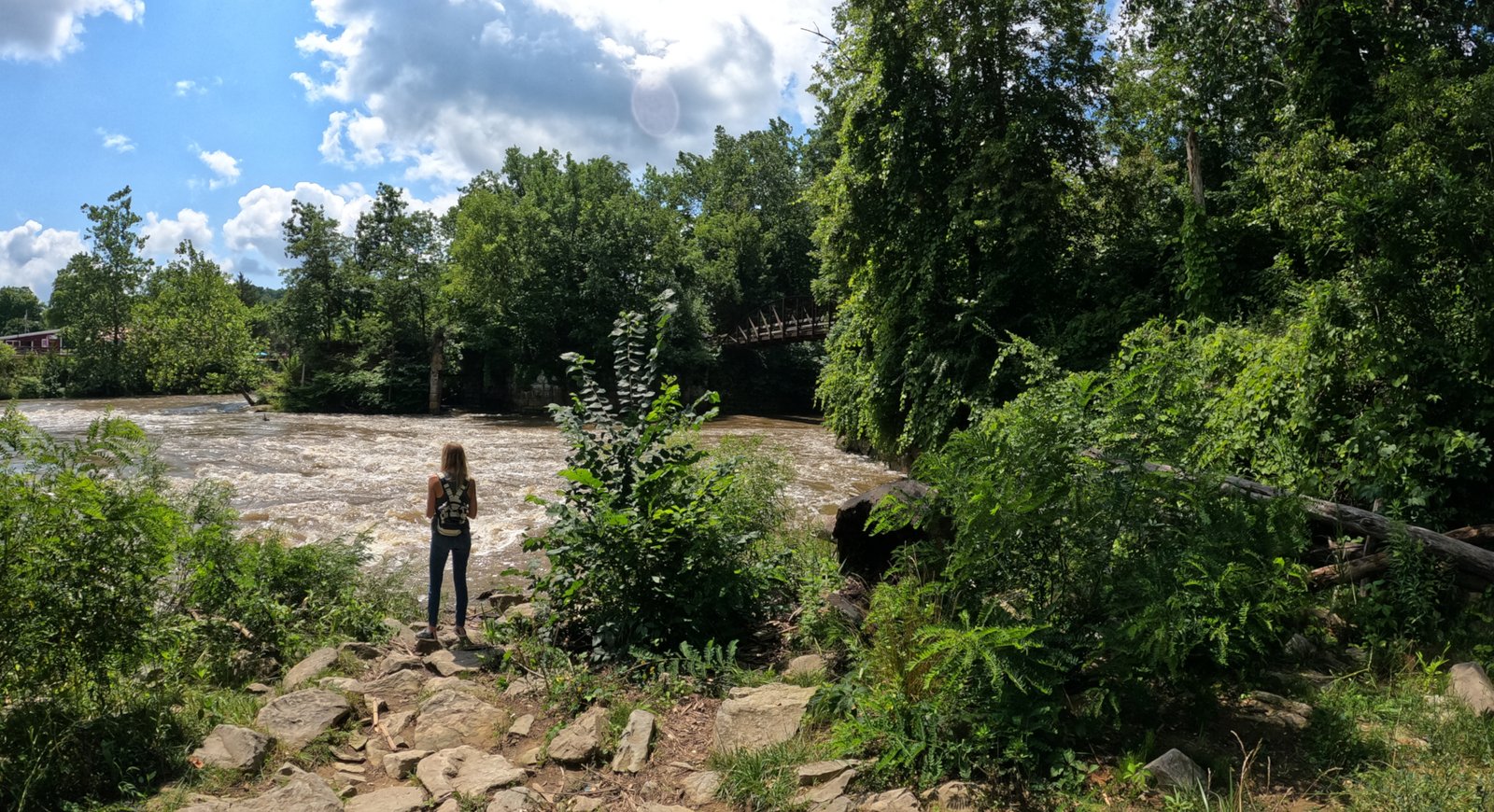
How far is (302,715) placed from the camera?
4.85 m

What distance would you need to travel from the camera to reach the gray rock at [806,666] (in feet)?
16.3

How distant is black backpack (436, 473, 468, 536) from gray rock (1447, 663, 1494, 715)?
677 cm

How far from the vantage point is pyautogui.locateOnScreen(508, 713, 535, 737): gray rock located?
4.77 meters

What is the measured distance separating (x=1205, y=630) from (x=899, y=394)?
1102cm

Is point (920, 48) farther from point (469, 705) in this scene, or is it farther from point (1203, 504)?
point (469, 705)

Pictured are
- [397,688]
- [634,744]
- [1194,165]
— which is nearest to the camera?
[634,744]

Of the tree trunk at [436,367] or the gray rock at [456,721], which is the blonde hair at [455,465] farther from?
the tree trunk at [436,367]

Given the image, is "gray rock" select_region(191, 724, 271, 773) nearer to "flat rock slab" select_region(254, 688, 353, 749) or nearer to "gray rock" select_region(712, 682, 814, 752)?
"flat rock slab" select_region(254, 688, 353, 749)

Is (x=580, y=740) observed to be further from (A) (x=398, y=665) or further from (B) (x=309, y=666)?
(B) (x=309, y=666)

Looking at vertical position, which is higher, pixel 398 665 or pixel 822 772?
Answer: pixel 822 772

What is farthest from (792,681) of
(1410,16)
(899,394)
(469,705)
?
(1410,16)

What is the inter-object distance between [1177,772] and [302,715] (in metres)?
4.73

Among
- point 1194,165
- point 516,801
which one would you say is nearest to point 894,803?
point 516,801

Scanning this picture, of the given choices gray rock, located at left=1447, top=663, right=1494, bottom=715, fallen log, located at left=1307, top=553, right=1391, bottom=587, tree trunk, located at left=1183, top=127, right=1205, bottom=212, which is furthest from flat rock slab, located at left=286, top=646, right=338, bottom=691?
tree trunk, located at left=1183, top=127, right=1205, bottom=212
